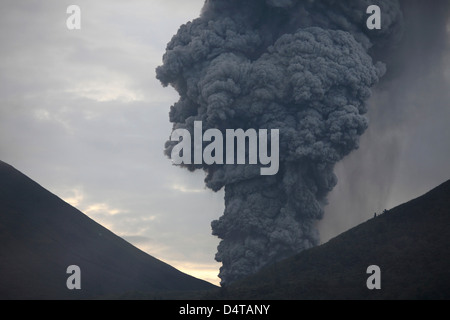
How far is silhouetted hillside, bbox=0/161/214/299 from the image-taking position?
8600 centimetres

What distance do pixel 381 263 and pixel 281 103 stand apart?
26.5 m

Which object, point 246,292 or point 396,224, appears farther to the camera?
point 396,224

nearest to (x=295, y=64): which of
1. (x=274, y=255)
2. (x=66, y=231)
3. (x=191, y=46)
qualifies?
(x=191, y=46)

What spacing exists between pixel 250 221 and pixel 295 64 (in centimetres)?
1752

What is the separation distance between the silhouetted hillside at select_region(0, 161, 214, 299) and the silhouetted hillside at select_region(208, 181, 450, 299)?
559 inches

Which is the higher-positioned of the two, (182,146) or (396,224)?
(182,146)

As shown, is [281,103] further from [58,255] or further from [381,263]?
[58,255]

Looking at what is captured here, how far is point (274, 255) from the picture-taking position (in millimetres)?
93438

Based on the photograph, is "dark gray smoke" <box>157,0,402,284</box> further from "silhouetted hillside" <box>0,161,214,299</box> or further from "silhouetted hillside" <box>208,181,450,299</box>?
"silhouetted hillside" <box>0,161,214,299</box>

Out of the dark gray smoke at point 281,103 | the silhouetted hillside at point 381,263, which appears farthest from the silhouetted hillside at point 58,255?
the silhouetted hillside at point 381,263

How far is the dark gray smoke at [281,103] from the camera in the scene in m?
94.4

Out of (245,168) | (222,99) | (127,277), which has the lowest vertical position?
(127,277)
